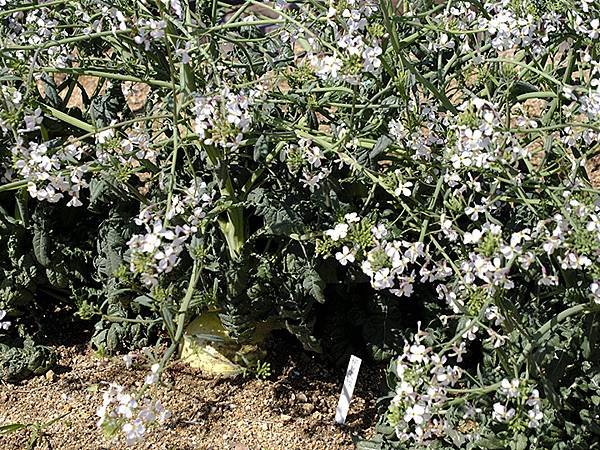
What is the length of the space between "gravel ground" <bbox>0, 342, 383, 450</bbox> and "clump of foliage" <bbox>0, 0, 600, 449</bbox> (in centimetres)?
13

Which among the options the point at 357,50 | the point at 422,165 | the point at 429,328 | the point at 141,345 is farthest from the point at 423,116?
the point at 141,345

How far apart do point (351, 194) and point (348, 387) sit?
1.98 ft

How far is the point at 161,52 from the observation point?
269 centimetres

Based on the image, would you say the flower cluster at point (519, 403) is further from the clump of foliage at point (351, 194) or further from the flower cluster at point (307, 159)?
the flower cluster at point (307, 159)

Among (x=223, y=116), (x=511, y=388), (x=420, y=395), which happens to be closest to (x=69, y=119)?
(x=223, y=116)

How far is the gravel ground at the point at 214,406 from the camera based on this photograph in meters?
2.88

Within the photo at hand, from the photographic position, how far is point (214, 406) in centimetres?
300

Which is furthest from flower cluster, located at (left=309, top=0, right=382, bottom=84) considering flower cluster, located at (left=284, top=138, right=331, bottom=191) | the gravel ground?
the gravel ground

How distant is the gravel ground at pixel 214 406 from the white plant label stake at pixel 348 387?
0.09m

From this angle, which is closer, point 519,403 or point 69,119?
point 519,403

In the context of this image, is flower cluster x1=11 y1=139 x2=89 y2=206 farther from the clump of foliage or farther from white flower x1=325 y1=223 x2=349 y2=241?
white flower x1=325 y1=223 x2=349 y2=241

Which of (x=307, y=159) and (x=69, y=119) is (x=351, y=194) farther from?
(x=69, y=119)

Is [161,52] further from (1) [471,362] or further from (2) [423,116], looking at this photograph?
(1) [471,362]

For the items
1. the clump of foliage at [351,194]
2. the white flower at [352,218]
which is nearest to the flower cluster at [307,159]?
the clump of foliage at [351,194]
